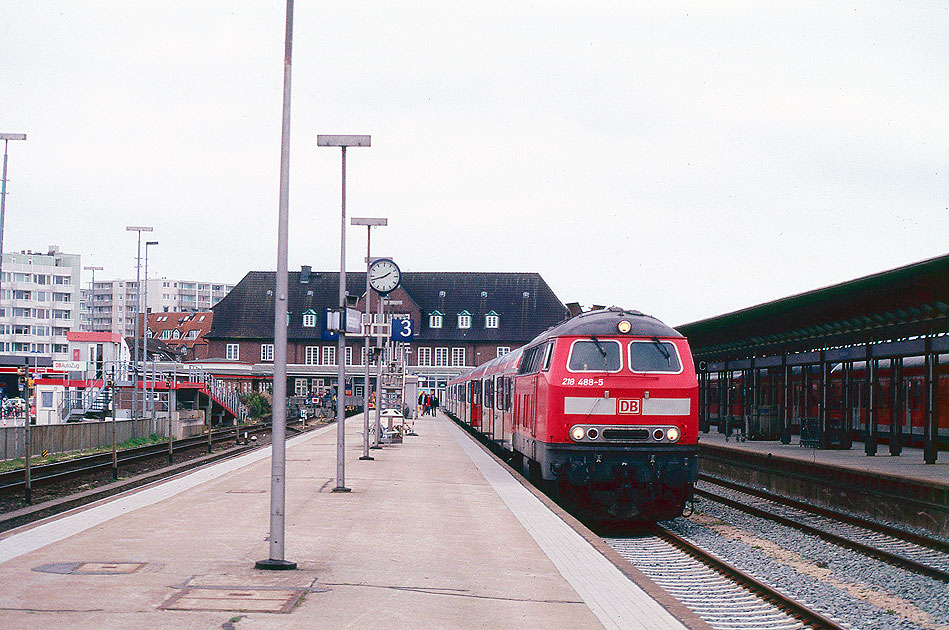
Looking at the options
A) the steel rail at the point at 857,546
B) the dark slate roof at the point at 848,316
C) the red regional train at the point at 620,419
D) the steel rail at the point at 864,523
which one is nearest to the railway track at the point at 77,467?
the red regional train at the point at 620,419

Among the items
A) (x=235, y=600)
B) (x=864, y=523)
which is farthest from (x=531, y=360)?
(x=235, y=600)

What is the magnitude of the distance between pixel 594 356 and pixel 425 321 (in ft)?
268

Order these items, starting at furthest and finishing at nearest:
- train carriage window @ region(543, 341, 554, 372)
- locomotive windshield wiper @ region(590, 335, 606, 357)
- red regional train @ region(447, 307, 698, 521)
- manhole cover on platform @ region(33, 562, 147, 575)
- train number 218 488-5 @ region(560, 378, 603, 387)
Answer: train carriage window @ region(543, 341, 554, 372)
locomotive windshield wiper @ region(590, 335, 606, 357)
train number 218 488-5 @ region(560, 378, 603, 387)
red regional train @ region(447, 307, 698, 521)
manhole cover on platform @ region(33, 562, 147, 575)

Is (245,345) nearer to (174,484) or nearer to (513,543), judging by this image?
(174,484)

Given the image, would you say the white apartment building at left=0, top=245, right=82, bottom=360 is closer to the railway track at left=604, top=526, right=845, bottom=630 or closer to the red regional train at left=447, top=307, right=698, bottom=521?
the red regional train at left=447, top=307, right=698, bottom=521

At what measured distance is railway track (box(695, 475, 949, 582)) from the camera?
13008 mm

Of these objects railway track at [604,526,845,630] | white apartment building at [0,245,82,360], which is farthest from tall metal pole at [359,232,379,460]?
white apartment building at [0,245,82,360]

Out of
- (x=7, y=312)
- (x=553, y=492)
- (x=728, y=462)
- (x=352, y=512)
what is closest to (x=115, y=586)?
(x=352, y=512)

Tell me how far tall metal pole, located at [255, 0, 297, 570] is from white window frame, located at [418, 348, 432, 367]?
86730 millimetres

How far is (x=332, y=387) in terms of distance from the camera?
91938mm

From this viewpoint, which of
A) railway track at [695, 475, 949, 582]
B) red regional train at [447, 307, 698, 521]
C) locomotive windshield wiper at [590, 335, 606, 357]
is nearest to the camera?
railway track at [695, 475, 949, 582]

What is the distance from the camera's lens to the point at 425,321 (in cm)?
9719

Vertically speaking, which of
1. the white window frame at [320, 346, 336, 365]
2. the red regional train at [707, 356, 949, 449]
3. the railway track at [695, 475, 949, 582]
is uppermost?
the white window frame at [320, 346, 336, 365]

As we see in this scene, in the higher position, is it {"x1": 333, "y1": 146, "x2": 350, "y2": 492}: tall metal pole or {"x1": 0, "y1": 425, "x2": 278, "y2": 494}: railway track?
{"x1": 333, "y1": 146, "x2": 350, "y2": 492}: tall metal pole
